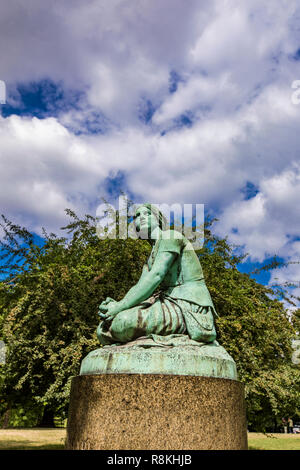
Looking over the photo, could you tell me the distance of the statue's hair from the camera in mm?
5186

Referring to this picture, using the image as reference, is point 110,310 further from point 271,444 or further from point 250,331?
point 271,444

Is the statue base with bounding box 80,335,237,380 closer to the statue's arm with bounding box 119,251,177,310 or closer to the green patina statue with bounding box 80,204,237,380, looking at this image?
the green patina statue with bounding box 80,204,237,380

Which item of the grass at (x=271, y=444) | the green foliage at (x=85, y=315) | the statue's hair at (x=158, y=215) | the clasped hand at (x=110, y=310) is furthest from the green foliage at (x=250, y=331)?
the clasped hand at (x=110, y=310)

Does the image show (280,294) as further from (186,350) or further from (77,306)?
(186,350)

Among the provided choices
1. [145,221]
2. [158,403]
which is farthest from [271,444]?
[158,403]

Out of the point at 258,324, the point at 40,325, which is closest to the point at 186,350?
the point at 258,324

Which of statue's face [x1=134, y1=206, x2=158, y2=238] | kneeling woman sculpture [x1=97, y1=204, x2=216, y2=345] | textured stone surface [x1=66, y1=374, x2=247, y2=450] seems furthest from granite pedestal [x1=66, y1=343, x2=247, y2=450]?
statue's face [x1=134, y1=206, x2=158, y2=238]

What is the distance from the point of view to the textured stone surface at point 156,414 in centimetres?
352

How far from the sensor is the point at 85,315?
43.1 ft

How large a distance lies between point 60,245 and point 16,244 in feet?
5.61

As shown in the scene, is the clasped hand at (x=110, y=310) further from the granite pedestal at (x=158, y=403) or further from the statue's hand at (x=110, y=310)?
the granite pedestal at (x=158, y=403)

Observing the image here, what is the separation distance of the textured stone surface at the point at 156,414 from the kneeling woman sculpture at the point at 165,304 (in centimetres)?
56

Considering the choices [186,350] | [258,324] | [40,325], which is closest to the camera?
[186,350]

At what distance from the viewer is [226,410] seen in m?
3.78
